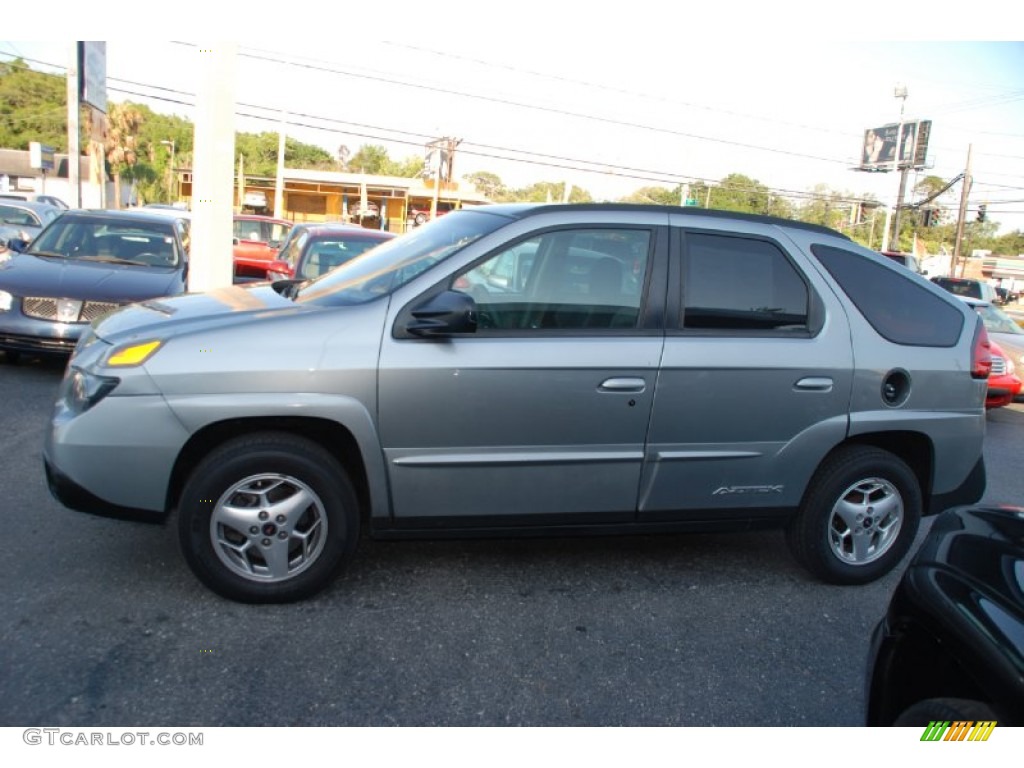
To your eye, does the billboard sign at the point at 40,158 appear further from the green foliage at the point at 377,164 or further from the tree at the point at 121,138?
the green foliage at the point at 377,164

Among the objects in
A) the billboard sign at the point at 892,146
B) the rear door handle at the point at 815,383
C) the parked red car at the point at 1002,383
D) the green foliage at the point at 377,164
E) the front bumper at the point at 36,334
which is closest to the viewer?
the rear door handle at the point at 815,383

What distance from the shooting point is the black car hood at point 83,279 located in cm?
757

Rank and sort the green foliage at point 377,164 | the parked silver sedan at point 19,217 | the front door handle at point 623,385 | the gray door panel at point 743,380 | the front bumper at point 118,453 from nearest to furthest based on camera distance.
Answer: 1. the front bumper at point 118,453
2. the front door handle at point 623,385
3. the gray door panel at point 743,380
4. the parked silver sedan at point 19,217
5. the green foliage at point 377,164

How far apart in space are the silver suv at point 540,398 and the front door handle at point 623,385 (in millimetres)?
11

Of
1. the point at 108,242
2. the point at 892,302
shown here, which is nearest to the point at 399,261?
the point at 892,302

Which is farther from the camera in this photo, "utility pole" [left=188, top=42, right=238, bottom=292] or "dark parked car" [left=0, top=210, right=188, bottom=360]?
"utility pole" [left=188, top=42, right=238, bottom=292]

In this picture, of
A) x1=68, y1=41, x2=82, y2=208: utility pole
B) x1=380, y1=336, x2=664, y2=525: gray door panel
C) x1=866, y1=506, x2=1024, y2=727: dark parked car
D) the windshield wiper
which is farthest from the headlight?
x1=68, y1=41, x2=82, y2=208: utility pole

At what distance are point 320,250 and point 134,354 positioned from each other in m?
5.70

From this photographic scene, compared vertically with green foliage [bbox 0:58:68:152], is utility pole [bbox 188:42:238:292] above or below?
below

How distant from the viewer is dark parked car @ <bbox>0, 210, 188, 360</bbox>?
24.5 ft

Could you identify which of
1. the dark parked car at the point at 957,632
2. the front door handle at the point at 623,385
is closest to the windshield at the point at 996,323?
the front door handle at the point at 623,385

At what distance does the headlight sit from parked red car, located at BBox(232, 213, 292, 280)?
42.2ft

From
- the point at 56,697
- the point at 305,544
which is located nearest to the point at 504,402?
the point at 305,544

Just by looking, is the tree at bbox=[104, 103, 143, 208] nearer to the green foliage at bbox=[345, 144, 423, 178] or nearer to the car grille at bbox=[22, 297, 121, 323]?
the green foliage at bbox=[345, 144, 423, 178]
